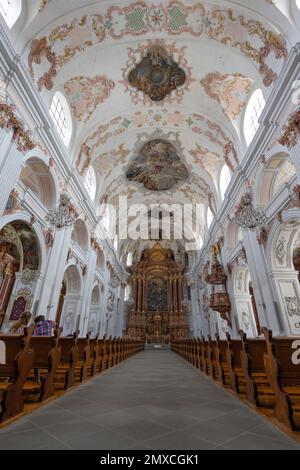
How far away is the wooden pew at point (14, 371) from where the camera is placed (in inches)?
104

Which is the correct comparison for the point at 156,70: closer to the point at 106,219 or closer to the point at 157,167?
the point at 157,167

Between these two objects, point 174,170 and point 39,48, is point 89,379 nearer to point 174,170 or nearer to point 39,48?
point 39,48

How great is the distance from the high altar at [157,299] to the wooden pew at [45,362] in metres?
21.3

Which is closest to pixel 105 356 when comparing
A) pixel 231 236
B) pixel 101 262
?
pixel 231 236

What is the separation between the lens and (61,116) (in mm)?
11258

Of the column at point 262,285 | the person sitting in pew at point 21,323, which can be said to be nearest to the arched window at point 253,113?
the column at point 262,285

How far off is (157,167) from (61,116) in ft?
26.2

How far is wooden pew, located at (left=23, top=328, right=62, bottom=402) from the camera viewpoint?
349 centimetres

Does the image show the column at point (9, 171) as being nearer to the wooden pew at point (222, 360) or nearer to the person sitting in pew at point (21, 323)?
the person sitting in pew at point (21, 323)

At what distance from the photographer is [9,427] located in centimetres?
246

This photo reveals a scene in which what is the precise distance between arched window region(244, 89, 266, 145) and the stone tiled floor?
1036 centimetres

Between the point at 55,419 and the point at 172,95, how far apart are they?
44.5ft
